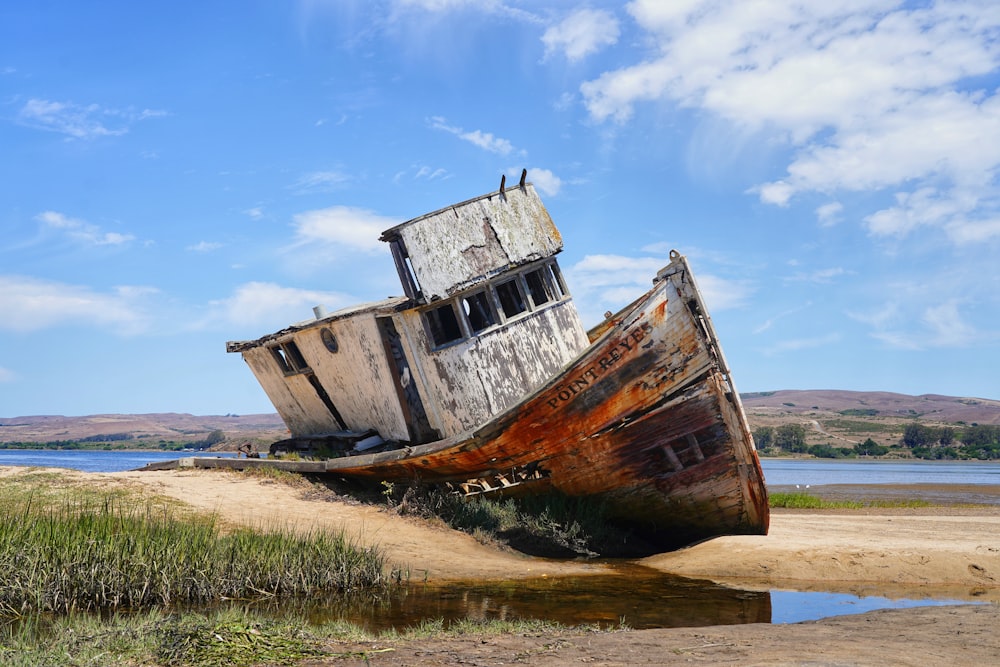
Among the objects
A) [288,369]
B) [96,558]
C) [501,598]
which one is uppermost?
[288,369]

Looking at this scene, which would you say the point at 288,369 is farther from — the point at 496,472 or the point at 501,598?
the point at 501,598

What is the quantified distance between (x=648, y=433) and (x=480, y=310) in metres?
3.05

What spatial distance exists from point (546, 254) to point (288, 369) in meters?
5.73

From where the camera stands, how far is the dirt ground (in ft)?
17.5

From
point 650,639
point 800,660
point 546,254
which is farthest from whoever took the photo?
point 546,254

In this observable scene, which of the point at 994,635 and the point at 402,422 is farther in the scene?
the point at 402,422

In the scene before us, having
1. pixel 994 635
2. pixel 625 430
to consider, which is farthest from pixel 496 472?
pixel 994 635

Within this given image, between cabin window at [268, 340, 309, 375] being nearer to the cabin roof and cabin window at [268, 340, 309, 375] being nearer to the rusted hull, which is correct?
the cabin roof

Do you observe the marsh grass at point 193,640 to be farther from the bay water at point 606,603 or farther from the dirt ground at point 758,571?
the bay water at point 606,603

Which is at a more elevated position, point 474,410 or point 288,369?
point 288,369

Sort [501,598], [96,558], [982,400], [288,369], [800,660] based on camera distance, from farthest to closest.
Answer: [982,400]
[288,369]
[501,598]
[96,558]
[800,660]

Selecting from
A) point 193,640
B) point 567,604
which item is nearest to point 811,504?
point 567,604

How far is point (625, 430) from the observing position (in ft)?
34.7

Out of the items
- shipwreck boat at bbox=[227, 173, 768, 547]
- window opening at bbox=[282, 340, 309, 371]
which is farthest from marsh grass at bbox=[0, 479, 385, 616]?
window opening at bbox=[282, 340, 309, 371]
